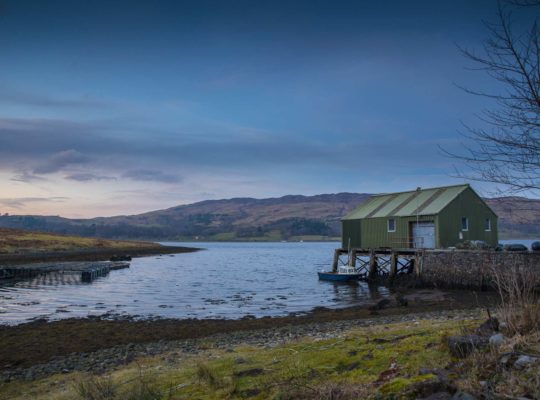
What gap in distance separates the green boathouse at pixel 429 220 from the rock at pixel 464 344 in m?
35.4

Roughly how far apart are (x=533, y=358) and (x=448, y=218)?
1473 inches

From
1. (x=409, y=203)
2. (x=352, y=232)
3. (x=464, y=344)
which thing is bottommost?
(x=464, y=344)

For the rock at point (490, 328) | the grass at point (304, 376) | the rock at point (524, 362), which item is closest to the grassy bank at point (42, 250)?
the grass at point (304, 376)

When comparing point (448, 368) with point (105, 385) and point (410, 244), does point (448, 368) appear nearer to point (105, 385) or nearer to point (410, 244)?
point (105, 385)

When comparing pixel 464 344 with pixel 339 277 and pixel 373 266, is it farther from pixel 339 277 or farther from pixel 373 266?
pixel 339 277

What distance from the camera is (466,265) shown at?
1432 inches

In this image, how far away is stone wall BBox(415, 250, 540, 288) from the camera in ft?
107

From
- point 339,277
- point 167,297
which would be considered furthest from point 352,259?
point 167,297

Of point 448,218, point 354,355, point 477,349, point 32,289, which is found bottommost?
point 32,289

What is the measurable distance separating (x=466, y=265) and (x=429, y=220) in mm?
6550

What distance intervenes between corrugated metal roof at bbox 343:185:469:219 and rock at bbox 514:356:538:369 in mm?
36371

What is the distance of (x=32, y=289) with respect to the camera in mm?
41781

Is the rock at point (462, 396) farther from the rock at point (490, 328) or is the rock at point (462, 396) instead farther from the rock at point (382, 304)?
the rock at point (382, 304)

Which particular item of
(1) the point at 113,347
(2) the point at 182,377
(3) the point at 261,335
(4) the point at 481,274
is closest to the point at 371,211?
(4) the point at 481,274
